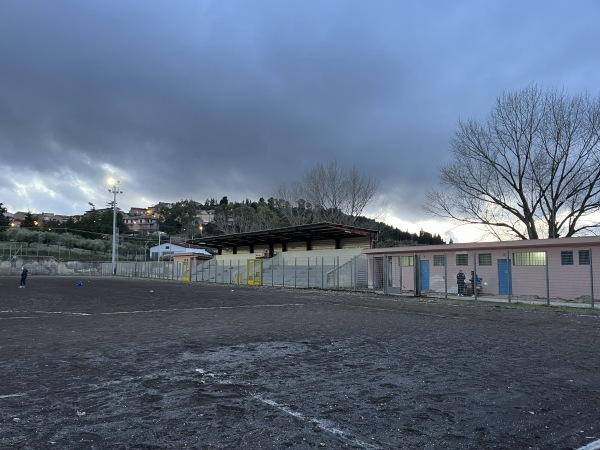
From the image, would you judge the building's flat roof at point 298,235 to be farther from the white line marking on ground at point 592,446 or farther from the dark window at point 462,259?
the white line marking on ground at point 592,446

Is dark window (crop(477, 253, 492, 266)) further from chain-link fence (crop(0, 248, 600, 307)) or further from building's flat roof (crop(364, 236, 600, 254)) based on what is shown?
building's flat roof (crop(364, 236, 600, 254))

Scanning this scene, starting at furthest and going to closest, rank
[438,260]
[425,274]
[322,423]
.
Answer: [425,274]
[438,260]
[322,423]

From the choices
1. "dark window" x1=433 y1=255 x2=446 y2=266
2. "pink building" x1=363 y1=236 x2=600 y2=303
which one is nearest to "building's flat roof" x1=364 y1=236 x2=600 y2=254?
"pink building" x1=363 y1=236 x2=600 y2=303

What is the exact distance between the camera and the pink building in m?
21.3

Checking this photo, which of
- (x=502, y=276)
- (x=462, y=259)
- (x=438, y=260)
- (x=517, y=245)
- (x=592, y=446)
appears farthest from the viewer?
(x=438, y=260)

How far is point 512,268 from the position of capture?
2447 cm

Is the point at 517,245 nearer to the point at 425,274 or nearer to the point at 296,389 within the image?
the point at 425,274

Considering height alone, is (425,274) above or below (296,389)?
above

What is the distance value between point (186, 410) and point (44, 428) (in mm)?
1284

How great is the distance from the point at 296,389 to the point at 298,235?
4144 cm

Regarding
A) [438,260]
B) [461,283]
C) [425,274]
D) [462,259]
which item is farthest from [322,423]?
[425,274]

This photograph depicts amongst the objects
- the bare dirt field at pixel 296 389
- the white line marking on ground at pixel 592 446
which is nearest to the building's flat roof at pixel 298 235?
the bare dirt field at pixel 296 389

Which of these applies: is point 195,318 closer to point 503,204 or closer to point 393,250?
point 393,250

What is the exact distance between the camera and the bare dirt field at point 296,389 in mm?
3936
